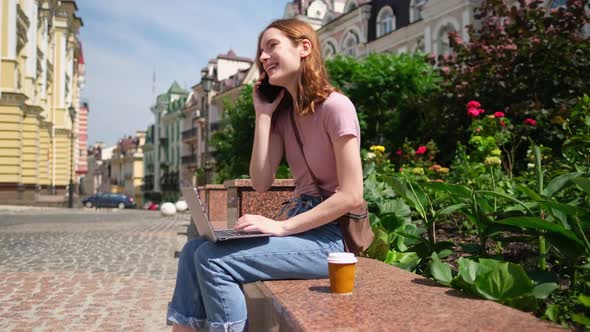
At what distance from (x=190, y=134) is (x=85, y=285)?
5397 cm

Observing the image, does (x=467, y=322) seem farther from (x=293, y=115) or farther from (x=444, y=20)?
(x=444, y=20)

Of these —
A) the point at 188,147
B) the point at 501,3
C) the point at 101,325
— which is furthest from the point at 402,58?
the point at 188,147

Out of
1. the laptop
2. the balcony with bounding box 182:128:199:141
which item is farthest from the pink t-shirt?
the balcony with bounding box 182:128:199:141

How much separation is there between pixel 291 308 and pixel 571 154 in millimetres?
3612

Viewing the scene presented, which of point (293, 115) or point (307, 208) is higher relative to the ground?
point (293, 115)

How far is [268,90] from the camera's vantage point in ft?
8.35

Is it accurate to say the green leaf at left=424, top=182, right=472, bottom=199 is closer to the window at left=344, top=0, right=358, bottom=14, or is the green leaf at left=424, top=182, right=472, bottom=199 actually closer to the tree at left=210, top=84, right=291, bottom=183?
the tree at left=210, top=84, right=291, bottom=183

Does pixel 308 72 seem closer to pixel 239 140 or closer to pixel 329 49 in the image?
pixel 239 140

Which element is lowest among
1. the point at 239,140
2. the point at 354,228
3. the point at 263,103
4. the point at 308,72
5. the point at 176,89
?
the point at 354,228

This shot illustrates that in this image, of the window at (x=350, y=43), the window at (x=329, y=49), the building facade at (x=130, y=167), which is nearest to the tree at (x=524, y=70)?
the window at (x=350, y=43)

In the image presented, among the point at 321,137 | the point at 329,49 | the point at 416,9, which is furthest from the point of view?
the point at 329,49

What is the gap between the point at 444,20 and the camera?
2147cm

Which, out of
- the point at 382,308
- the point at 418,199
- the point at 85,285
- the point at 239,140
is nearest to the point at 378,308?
the point at 382,308

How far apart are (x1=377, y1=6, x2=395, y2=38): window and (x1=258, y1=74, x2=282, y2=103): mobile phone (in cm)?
2467
